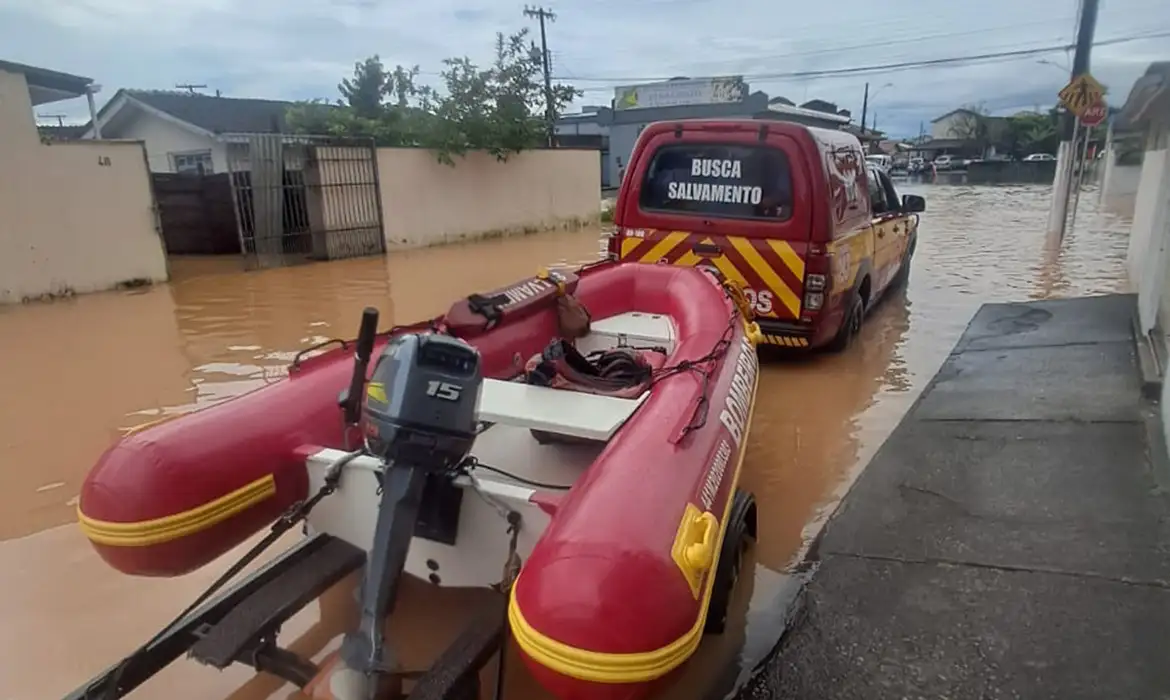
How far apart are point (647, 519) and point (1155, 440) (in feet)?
11.1

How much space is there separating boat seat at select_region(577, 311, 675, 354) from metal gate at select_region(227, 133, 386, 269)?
9691mm

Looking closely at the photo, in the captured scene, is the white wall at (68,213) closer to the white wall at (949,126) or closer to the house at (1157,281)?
the house at (1157,281)

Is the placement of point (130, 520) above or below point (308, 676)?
above

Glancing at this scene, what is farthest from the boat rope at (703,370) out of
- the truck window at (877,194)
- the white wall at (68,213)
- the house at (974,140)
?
the house at (974,140)

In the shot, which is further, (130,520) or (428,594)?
(428,594)

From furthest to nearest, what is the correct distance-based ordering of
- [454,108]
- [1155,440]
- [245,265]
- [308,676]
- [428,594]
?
[454,108] → [245,265] → [1155,440] → [428,594] → [308,676]

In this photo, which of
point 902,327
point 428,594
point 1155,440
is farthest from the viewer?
point 902,327

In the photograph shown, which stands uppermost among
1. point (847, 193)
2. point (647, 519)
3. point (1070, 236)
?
point (847, 193)

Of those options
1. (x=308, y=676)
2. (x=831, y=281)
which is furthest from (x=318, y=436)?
(x=831, y=281)

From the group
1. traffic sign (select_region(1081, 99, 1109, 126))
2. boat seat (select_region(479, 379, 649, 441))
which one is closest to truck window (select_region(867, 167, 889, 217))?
boat seat (select_region(479, 379, 649, 441))

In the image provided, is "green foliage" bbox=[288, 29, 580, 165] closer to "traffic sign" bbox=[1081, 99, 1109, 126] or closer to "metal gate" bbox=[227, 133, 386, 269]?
"metal gate" bbox=[227, 133, 386, 269]

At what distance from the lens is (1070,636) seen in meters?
2.53

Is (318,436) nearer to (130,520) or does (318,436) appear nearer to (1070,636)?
(130,520)

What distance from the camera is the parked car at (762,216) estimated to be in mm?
5578
